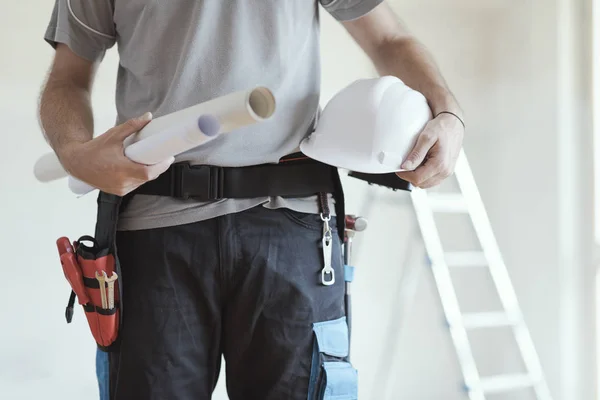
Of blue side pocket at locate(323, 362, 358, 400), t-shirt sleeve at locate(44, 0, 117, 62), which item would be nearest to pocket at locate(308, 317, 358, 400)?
blue side pocket at locate(323, 362, 358, 400)

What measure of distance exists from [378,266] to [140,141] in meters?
1.89

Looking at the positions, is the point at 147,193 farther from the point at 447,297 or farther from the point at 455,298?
the point at 455,298

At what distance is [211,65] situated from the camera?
0.96 meters

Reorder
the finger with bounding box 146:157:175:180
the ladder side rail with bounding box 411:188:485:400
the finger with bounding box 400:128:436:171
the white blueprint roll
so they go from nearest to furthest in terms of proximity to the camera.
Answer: the white blueprint roll, the finger with bounding box 146:157:175:180, the finger with bounding box 400:128:436:171, the ladder side rail with bounding box 411:188:485:400

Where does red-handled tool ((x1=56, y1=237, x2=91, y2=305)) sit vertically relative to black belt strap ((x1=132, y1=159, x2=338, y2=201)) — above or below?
below

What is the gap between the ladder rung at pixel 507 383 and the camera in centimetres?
232

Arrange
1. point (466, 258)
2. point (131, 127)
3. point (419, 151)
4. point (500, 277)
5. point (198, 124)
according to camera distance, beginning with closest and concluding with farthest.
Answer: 1. point (198, 124)
2. point (131, 127)
3. point (419, 151)
4. point (500, 277)
5. point (466, 258)

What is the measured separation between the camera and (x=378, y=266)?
250 cm

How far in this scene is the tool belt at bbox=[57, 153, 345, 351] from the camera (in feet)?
3.10

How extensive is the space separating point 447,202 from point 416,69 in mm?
1410

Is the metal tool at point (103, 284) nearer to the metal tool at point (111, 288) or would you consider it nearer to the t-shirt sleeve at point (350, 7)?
the metal tool at point (111, 288)

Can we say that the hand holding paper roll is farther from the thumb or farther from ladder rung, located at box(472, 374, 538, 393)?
ladder rung, located at box(472, 374, 538, 393)

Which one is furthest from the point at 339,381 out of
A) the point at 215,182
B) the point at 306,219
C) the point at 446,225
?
the point at 446,225

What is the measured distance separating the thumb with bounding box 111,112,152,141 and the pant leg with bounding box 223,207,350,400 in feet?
0.84
